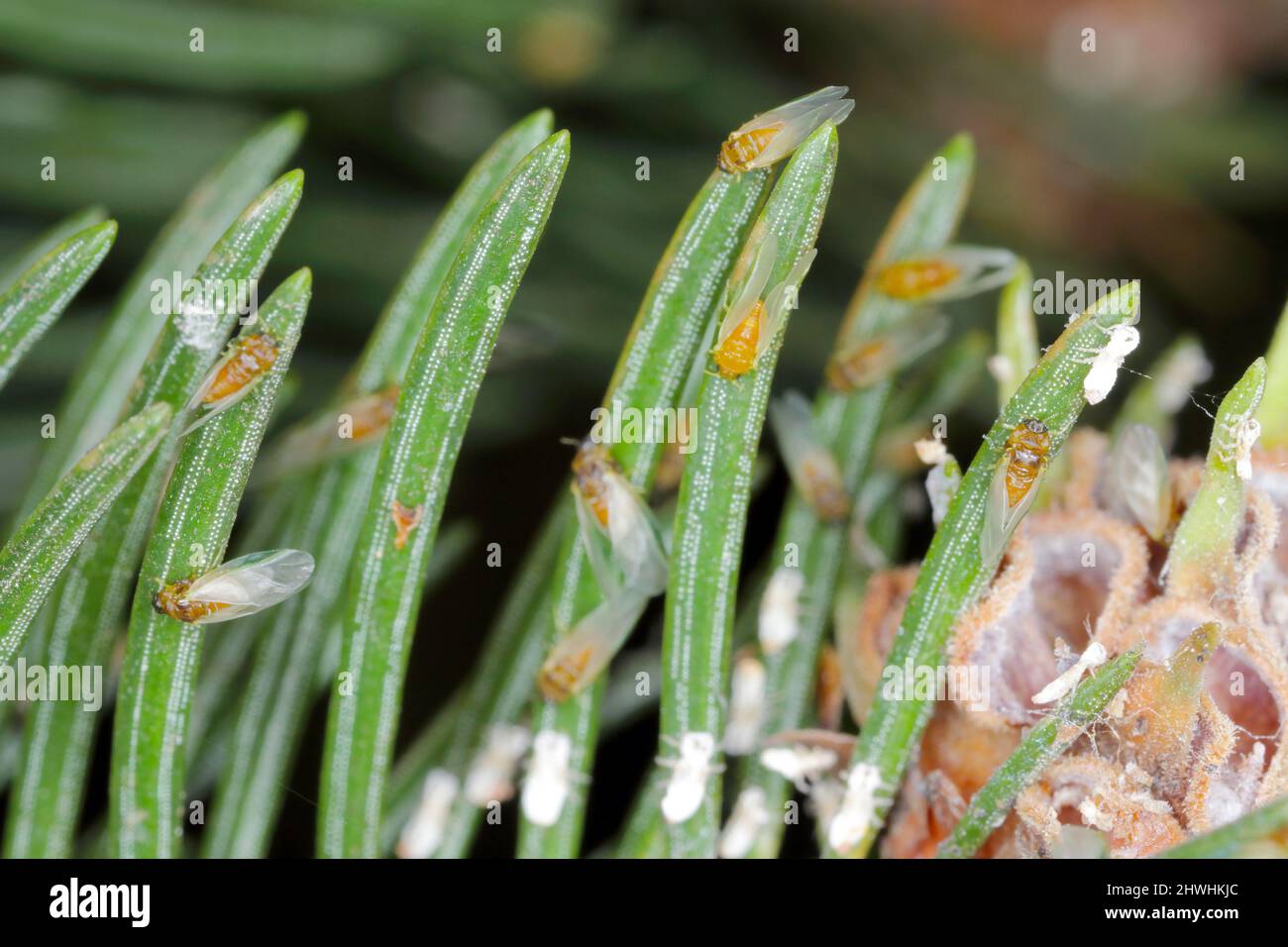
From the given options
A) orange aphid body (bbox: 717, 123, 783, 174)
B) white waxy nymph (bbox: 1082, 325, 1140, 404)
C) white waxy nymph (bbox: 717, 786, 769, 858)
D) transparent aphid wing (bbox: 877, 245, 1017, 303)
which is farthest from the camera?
transparent aphid wing (bbox: 877, 245, 1017, 303)

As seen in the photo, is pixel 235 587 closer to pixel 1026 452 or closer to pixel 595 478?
pixel 595 478

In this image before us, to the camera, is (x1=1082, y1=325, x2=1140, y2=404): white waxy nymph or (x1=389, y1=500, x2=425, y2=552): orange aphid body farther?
(x1=389, y1=500, x2=425, y2=552): orange aphid body

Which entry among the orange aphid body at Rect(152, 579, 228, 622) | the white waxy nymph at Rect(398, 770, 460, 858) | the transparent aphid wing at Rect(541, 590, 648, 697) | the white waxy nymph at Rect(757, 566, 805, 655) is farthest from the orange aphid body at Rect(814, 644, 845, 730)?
the orange aphid body at Rect(152, 579, 228, 622)

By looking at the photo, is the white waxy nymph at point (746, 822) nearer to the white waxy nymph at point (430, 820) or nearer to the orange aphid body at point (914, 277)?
the white waxy nymph at point (430, 820)

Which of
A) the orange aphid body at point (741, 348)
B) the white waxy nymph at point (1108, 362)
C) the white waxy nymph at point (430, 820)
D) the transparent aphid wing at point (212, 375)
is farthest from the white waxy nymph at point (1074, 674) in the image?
the transparent aphid wing at point (212, 375)

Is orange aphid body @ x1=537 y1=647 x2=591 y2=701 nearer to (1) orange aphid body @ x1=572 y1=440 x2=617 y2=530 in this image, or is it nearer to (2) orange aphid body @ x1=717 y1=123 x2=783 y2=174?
(1) orange aphid body @ x1=572 y1=440 x2=617 y2=530

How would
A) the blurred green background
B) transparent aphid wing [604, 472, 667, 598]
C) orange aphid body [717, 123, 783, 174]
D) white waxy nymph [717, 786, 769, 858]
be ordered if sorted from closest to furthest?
orange aphid body [717, 123, 783, 174] < transparent aphid wing [604, 472, 667, 598] < white waxy nymph [717, 786, 769, 858] < the blurred green background

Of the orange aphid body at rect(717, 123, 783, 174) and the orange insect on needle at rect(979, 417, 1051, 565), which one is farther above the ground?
the orange aphid body at rect(717, 123, 783, 174)

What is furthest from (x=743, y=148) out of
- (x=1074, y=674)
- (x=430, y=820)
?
(x=430, y=820)
